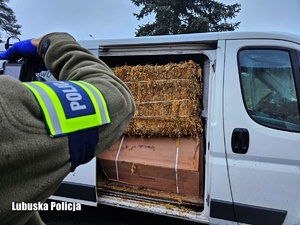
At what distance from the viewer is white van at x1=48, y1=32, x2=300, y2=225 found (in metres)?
2.27

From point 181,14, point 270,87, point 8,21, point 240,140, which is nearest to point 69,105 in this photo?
point 240,140

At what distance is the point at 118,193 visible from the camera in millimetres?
2992

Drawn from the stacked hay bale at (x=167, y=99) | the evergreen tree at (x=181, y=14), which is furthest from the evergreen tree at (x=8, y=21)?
the stacked hay bale at (x=167, y=99)

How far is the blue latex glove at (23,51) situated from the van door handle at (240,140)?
1915 mm

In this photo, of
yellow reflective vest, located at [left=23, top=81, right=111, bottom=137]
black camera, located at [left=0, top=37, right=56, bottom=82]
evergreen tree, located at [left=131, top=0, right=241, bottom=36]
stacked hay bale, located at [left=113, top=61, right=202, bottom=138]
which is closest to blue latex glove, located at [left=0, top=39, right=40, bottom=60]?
black camera, located at [left=0, top=37, right=56, bottom=82]

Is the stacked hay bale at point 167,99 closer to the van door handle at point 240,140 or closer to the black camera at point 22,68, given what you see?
the van door handle at point 240,140

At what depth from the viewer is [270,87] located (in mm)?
2410

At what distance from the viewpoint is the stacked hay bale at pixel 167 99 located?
2.73m

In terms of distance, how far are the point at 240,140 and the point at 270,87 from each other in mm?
550

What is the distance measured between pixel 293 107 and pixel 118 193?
6.45 feet

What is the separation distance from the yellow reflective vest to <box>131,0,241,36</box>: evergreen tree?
14.0 m

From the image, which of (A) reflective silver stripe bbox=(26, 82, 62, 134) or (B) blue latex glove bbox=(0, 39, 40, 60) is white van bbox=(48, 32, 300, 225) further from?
(A) reflective silver stripe bbox=(26, 82, 62, 134)

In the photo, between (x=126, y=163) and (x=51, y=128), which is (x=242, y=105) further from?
(x=51, y=128)

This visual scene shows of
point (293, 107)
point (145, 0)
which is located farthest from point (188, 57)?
point (145, 0)
